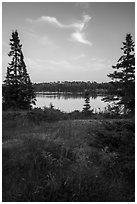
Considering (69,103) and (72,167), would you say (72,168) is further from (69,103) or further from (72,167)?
A: (69,103)

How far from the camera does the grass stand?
3844mm

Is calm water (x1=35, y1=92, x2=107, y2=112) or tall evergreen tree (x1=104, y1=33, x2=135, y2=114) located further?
calm water (x1=35, y1=92, x2=107, y2=112)

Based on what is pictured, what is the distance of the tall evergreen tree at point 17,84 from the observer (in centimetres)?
1930

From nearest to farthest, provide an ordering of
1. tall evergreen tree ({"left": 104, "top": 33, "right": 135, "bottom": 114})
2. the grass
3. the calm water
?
the grass < tall evergreen tree ({"left": 104, "top": 33, "right": 135, "bottom": 114}) < the calm water

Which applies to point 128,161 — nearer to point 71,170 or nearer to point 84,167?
point 84,167

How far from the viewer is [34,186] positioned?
3916 millimetres

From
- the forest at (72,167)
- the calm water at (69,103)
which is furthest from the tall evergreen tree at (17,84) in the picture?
the forest at (72,167)

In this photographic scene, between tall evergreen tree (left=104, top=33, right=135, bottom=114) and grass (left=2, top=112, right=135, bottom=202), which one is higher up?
tall evergreen tree (left=104, top=33, right=135, bottom=114)

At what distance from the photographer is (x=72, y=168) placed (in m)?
4.51

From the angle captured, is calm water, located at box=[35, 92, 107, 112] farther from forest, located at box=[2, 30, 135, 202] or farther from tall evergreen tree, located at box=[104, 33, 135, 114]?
forest, located at box=[2, 30, 135, 202]

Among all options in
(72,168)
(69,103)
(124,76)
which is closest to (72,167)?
(72,168)

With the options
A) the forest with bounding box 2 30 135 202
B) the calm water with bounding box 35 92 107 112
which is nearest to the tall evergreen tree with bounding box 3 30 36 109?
the calm water with bounding box 35 92 107 112

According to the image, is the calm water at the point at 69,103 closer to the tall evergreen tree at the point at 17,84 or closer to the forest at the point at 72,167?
the tall evergreen tree at the point at 17,84

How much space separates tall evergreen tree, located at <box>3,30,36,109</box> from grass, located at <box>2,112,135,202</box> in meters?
14.0
